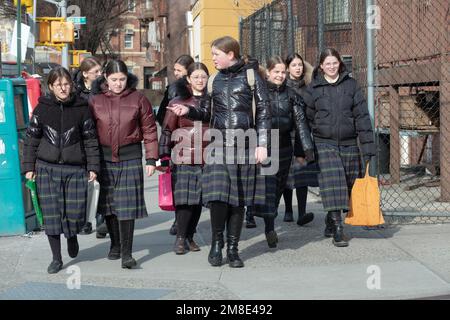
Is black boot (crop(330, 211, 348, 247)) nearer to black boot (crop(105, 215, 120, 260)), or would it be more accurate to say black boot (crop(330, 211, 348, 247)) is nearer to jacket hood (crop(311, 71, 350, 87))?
jacket hood (crop(311, 71, 350, 87))

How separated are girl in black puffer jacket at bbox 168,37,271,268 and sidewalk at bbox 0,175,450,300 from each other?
0.37m

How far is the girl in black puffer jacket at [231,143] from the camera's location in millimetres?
6090

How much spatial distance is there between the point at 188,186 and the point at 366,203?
1.61 m

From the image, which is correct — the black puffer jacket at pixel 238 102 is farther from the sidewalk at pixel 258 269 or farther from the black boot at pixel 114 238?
the black boot at pixel 114 238

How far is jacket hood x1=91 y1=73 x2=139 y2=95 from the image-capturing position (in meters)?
6.30

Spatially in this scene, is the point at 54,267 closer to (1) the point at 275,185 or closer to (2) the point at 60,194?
(2) the point at 60,194

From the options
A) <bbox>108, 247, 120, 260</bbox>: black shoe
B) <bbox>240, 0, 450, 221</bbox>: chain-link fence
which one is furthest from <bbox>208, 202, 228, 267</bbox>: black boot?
<bbox>240, 0, 450, 221</bbox>: chain-link fence

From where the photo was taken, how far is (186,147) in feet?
22.0

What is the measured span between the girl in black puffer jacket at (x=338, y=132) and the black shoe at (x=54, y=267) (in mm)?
2417

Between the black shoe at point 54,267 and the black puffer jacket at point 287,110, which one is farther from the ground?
the black puffer jacket at point 287,110

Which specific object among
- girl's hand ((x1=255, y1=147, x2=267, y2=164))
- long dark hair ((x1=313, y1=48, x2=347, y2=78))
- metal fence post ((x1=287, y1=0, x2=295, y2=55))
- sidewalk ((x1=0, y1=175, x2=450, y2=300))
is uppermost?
metal fence post ((x1=287, y1=0, x2=295, y2=55))

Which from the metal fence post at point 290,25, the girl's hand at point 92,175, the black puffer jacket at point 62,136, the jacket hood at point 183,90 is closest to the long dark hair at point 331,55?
the jacket hood at point 183,90

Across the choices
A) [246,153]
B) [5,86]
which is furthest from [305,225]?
[5,86]

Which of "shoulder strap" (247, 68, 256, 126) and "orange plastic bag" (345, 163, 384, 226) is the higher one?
"shoulder strap" (247, 68, 256, 126)
